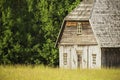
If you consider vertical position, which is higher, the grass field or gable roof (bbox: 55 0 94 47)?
gable roof (bbox: 55 0 94 47)

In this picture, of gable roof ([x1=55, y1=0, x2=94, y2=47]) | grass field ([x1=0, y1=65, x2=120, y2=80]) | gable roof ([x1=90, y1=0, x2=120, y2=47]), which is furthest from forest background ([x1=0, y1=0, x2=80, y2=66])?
gable roof ([x1=90, y1=0, x2=120, y2=47])

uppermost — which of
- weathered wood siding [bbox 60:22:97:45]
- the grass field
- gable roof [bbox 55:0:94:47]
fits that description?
gable roof [bbox 55:0:94:47]

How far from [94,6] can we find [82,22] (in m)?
0.31

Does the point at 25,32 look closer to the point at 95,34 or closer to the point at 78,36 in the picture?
the point at 95,34

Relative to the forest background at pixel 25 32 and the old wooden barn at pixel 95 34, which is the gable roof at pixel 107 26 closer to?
the old wooden barn at pixel 95 34

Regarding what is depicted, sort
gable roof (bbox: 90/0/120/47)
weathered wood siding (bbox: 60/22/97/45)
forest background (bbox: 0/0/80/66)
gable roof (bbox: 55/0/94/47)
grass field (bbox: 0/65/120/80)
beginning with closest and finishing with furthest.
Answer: grass field (bbox: 0/65/120/80) < forest background (bbox: 0/0/80/66) < gable roof (bbox: 90/0/120/47) < weathered wood siding (bbox: 60/22/97/45) < gable roof (bbox: 55/0/94/47)

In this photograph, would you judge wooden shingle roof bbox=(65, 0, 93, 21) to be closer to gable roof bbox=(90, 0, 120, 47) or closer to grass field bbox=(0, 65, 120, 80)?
gable roof bbox=(90, 0, 120, 47)

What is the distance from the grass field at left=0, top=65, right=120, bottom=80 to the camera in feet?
7.85

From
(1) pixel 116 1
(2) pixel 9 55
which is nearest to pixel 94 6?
(1) pixel 116 1

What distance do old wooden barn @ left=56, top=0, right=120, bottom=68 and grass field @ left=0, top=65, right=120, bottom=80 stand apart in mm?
413

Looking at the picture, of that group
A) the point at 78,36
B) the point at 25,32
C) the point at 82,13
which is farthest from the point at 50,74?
the point at 82,13

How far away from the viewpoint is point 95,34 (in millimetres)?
3322

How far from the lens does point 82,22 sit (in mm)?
3729

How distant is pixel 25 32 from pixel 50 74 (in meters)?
0.92
